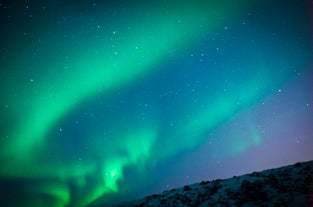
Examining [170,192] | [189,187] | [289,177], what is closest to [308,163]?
[289,177]

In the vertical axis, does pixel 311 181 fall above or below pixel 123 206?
below

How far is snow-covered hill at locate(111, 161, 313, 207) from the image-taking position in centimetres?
2155

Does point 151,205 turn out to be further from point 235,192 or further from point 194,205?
point 235,192

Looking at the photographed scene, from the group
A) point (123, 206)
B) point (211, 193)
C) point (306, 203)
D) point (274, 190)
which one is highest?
point (123, 206)

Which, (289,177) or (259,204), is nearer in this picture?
(259,204)

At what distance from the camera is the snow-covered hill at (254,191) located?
21547 millimetres

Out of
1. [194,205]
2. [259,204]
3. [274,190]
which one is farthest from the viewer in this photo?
[194,205]

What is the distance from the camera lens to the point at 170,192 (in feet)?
100

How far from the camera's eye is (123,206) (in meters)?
32.8

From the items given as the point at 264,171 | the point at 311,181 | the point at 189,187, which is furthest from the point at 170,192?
the point at 311,181

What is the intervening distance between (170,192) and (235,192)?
7.66 metres

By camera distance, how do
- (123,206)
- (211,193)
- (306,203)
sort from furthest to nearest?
(123,206)
(211,193)
(306,203)

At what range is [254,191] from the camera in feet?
78.6

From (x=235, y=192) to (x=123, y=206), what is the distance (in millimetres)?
13435
